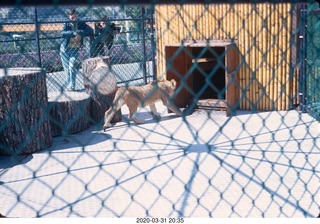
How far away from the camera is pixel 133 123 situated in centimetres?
617

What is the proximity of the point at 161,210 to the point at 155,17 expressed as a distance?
15.2 ft

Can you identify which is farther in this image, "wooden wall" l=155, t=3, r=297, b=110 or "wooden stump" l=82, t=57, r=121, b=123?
"wooden wall" l=155, t=3, r=297, b=110

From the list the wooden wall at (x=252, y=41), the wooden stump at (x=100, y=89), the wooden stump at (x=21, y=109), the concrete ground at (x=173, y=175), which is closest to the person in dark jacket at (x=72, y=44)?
the wooden stump at (x=100, y=89)

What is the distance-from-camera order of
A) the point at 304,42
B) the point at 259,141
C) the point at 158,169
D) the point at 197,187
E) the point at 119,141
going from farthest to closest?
1. the point at 304,42
2. the point at 119,141
3. the point at 259,141
4. the point at 158,169
5. the point at 197,187

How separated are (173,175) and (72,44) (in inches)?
82.1

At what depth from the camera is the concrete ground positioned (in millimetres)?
3248

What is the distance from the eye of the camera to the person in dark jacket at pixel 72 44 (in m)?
4.78

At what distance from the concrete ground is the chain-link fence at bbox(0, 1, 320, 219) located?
0.01 meters

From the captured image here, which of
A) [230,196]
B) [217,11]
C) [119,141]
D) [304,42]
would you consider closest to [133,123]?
[119,141]

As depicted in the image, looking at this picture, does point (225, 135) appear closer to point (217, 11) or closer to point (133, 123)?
point (133, 123)

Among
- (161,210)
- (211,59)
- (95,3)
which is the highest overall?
(95,3)

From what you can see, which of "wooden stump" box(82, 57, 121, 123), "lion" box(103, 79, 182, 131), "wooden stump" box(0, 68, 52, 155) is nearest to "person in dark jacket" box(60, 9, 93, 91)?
"wooden stump" box(82, 57, 121, 123)

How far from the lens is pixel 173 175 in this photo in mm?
3752

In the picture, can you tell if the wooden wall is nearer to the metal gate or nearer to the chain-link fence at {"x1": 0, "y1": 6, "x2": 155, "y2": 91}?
the metal gate
